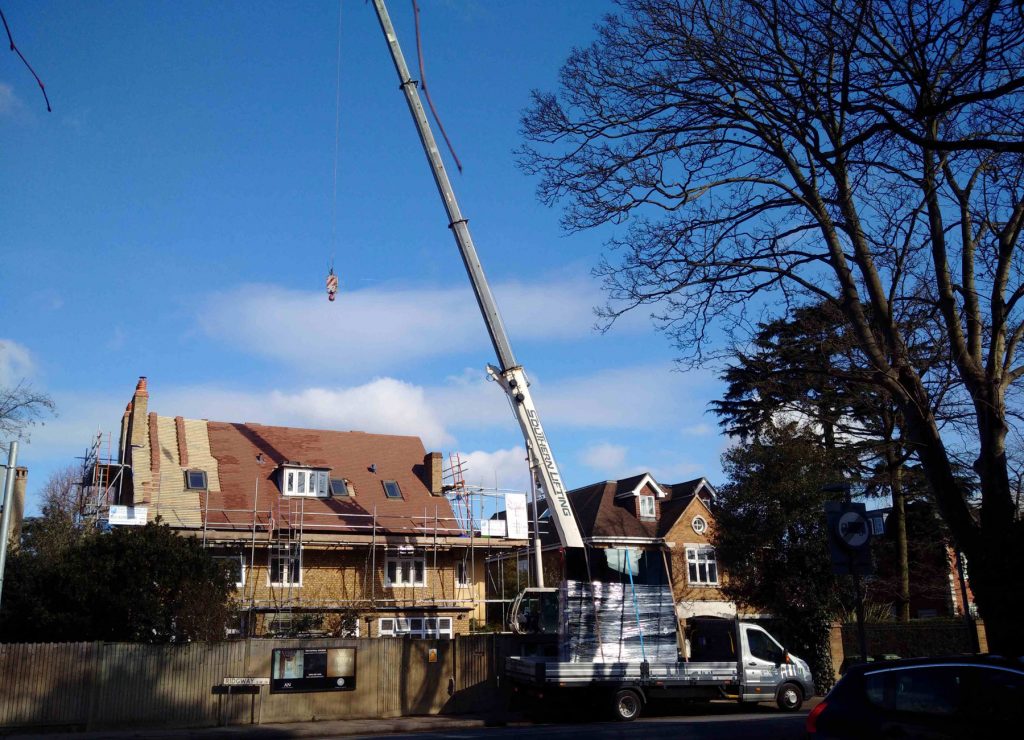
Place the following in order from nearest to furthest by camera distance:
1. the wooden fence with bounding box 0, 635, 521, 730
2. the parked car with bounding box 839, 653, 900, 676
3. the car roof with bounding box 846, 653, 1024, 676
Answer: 1. the car roof with bounding box 846, 653, 1024, 676
2. the parked car with bounding box 839, 653, 900, 676
3. the wooden fence with bounding box 0, 635, 521, 730

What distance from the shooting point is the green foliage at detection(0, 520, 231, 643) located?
2009 cm

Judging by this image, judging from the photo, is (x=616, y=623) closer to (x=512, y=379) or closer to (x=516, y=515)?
(x=512, y=379)

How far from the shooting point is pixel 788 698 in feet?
73.0

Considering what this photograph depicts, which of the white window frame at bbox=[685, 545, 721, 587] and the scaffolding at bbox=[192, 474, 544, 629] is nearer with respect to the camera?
the scaffolding at bbox=[192, 474, 544, 629]

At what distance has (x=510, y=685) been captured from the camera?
2205cm

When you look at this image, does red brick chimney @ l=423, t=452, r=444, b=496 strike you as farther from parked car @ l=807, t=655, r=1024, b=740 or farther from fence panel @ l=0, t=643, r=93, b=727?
parked car @ l=807, t=655, r=1024, b=740

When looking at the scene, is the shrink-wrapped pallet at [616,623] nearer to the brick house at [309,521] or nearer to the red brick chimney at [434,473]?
the brick house at [309,521]

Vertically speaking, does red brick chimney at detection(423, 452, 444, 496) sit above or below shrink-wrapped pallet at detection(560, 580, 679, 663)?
above

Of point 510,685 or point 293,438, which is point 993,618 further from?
point 293,438

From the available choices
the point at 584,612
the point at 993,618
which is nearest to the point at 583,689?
the point at 584,612

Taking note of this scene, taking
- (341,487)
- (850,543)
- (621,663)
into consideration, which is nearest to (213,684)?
(621,663)

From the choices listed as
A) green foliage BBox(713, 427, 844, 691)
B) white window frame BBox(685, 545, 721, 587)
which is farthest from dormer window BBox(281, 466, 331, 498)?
white window frame BBox(685, 545, 721, 587)

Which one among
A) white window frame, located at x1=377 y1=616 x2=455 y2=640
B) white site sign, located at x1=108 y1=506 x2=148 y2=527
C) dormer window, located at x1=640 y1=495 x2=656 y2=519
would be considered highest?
dormer window, located at x1=640 y1=495 x2=656 y2=519

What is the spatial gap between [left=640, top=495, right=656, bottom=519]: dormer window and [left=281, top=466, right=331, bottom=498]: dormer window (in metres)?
16.0
